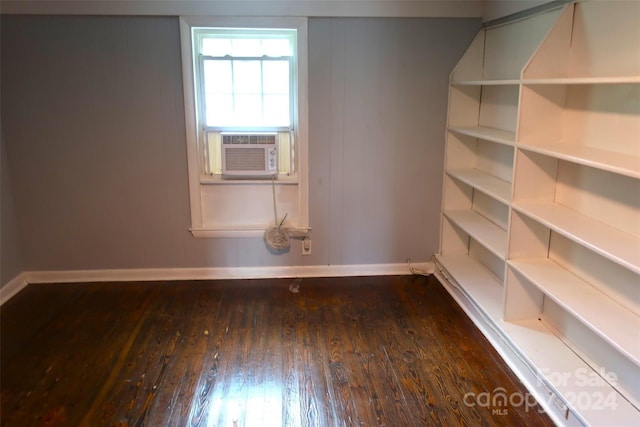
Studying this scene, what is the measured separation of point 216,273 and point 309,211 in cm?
88

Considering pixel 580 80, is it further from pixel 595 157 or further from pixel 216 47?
pixel 216 47

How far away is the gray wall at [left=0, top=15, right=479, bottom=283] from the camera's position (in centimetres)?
340

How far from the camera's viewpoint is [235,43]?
3527 millimetres

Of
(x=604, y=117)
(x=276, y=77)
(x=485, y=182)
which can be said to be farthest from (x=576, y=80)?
(x=276, y=77)

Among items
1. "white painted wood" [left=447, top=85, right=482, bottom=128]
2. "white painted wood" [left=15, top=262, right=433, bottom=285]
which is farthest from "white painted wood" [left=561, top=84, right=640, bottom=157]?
"white painted wood" [left=15, top=262, right=433, bottom=285]

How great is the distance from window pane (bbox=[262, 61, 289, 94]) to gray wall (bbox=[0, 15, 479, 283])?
0.72ft

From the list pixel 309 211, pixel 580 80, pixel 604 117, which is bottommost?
pixel 309 211

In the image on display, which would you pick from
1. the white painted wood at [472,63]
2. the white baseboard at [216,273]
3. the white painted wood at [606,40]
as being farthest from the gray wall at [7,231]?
the white painted wood at [606,40]

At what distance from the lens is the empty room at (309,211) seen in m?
2.32

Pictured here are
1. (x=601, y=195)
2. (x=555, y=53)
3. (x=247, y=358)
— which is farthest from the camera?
(x=247, y=358)

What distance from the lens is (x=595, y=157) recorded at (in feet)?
6.82

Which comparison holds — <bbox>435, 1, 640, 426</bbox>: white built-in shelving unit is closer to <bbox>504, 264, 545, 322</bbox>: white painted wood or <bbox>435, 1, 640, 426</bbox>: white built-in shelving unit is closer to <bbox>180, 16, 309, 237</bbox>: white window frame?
<bbox>504, 264, 545, 322</bbox>: white painted wood

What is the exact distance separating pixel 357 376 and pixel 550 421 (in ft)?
3.00

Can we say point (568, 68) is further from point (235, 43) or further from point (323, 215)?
point (235, 43)
